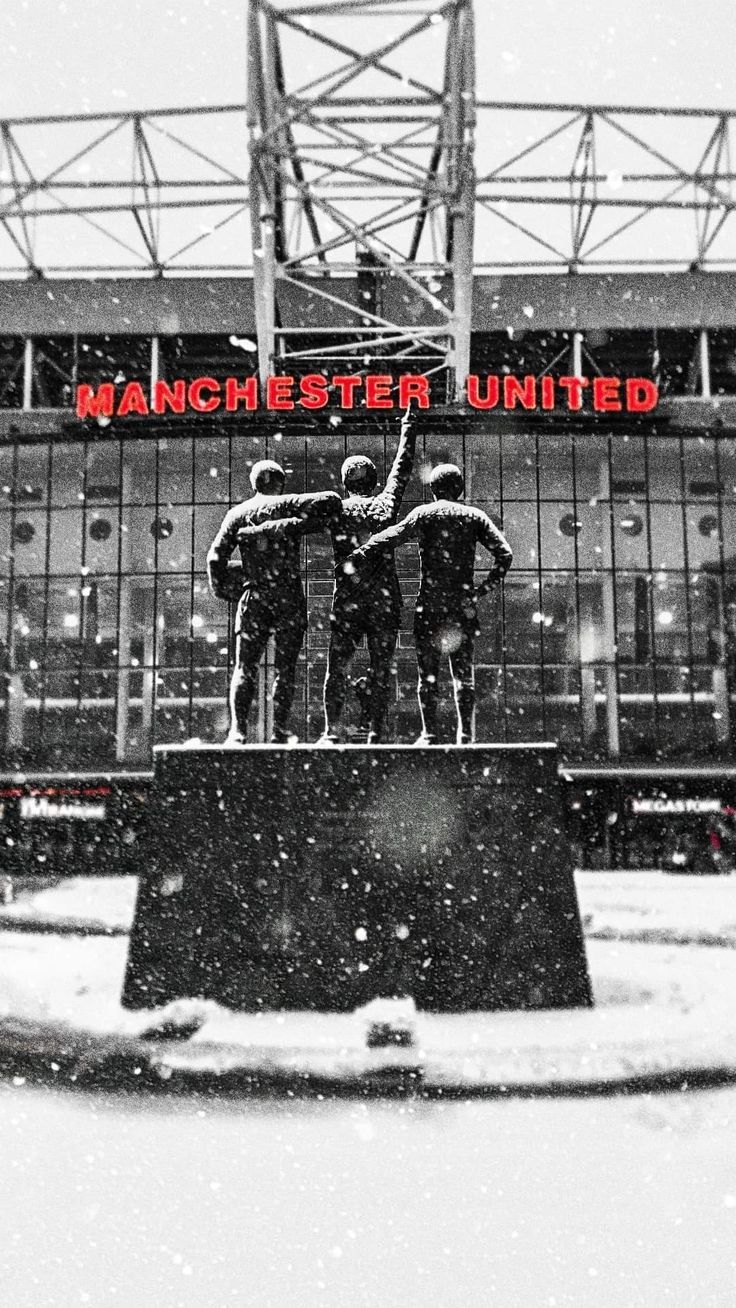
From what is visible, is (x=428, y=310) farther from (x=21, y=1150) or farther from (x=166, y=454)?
(x=21, y=1150)

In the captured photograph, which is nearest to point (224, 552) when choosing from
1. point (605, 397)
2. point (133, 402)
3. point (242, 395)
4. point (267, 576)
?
point (267, 576)

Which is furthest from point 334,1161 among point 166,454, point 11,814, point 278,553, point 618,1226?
point 166,454

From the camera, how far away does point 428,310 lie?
91.2 ft

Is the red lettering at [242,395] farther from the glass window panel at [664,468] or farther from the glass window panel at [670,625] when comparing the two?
the glass window panel at [670,625]

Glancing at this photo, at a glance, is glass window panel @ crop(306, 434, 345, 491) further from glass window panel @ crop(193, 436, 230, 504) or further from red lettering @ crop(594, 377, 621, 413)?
red lettering @ crop(594, 377, 621, 413)

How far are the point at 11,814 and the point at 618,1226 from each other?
20.7 m

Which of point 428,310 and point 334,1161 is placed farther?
point 428,310

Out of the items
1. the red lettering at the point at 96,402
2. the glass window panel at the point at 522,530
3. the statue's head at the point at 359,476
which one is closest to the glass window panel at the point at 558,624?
the glass window panel at the point at 522,530

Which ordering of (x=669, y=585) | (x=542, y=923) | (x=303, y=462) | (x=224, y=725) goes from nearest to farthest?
(x=542, y=923) < (x=303, y=462) < (x=224, y=725) < (x=669, y=585)

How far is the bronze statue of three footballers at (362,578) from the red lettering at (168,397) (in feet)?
58.8

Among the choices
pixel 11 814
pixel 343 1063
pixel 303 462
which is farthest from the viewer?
pixel 303 462

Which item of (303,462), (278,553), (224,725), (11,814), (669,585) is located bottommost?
(11,814)

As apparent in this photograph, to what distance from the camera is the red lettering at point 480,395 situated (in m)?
24.1

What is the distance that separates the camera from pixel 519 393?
24312 mm
